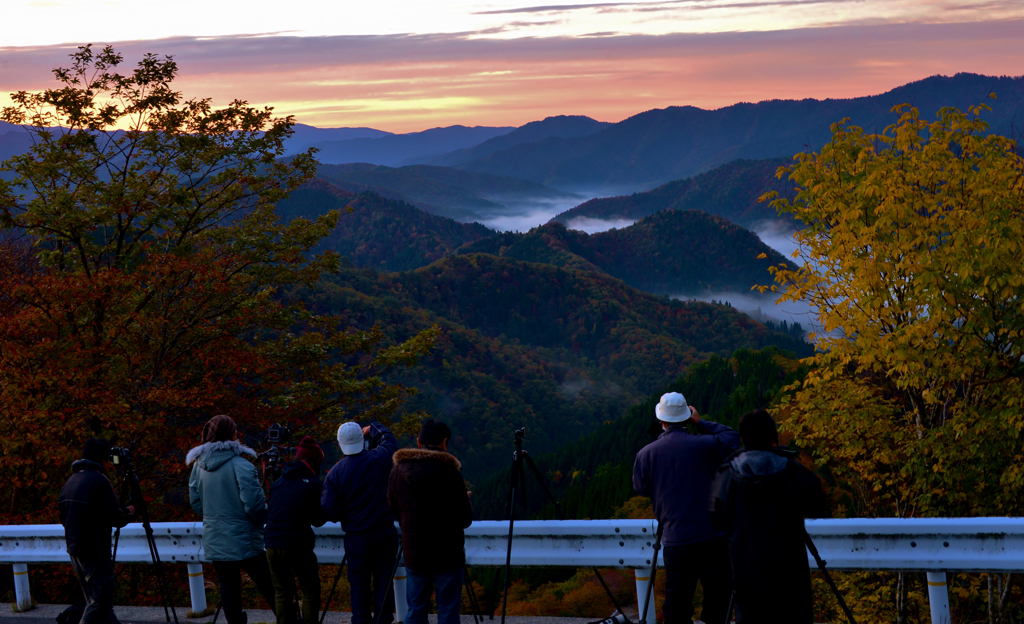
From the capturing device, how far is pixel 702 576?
5.93 m

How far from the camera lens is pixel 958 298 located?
41.4 ft

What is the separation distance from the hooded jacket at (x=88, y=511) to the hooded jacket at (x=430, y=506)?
304 cm

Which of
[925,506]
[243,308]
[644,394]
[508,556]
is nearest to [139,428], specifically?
[243,308]

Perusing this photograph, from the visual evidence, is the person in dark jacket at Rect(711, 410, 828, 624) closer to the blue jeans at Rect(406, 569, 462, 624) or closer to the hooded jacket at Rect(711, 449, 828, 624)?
the hooded jacket at Rect(711, 449, 828, 624)

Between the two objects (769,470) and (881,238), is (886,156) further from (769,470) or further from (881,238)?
(769,470)

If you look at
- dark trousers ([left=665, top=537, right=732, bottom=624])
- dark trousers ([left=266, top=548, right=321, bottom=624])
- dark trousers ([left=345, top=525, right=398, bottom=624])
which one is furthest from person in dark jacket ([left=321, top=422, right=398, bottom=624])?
dark trousers ([left=665, top=537, right=732, bottom=624])

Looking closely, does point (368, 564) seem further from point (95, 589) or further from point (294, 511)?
point (95, 589)

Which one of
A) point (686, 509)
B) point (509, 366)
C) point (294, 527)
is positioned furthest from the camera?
point (509, 366)

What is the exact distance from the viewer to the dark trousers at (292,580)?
684 centimetres

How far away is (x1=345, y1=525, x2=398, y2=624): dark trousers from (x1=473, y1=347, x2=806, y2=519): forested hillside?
51777mm

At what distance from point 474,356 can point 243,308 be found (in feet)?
411

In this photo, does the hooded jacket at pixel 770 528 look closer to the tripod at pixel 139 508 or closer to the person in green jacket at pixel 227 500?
the person in green jacket at pixel 227 500

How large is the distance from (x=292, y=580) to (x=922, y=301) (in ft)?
34.9

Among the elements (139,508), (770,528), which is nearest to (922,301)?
(770,528)
